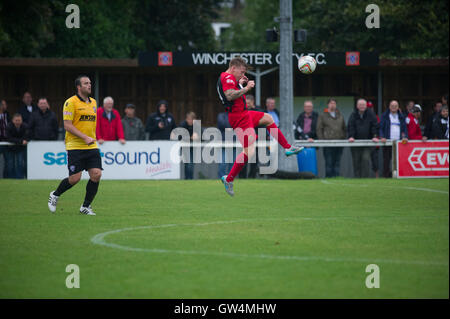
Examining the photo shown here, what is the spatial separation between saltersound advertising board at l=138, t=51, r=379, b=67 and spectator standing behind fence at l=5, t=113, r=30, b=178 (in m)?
6.79

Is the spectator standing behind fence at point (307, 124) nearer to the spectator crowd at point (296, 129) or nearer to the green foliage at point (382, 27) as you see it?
the spectator crowd at point (296, 129)

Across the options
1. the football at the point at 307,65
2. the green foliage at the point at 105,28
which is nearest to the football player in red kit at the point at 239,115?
the football at the point at 307,65

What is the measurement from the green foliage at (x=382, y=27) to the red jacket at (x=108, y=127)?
20.1 metres

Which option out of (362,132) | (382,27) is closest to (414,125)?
(362,132)

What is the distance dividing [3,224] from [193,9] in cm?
4348

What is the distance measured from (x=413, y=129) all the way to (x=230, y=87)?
938 centimetres

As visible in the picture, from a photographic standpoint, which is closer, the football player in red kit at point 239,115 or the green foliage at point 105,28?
the football player in red kit at point 239,115

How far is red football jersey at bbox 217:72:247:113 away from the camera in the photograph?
12164 millimetres

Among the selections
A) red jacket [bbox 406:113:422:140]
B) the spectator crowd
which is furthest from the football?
red jacket [bbox 406:113:422:140]

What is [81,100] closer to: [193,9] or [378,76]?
[378,76]

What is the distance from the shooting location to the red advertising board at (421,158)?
19031 mm
